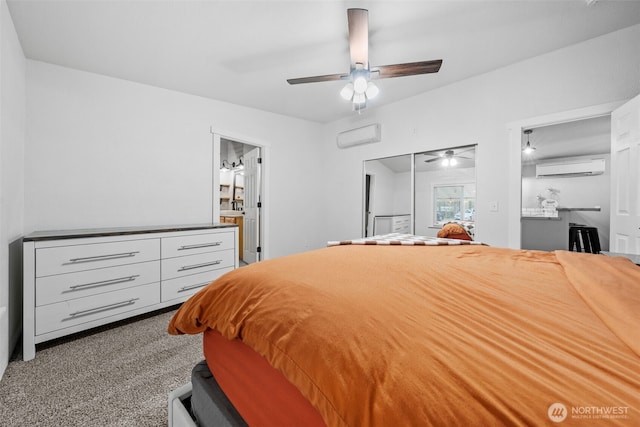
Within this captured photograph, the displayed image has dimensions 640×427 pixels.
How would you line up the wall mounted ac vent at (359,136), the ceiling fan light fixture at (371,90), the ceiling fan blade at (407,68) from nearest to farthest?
the ceiling fan blade at (407,68)
the ceiling fan light fixture at (371,90)
the wall mounted ac vent at (359,136)

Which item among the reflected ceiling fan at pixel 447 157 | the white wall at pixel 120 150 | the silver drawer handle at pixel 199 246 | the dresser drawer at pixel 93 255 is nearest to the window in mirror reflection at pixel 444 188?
the reflected ceiling fan at pixel 447 157

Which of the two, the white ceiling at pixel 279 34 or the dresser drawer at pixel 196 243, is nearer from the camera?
the white ceiling at pixel 279 34

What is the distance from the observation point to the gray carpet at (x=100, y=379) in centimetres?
133

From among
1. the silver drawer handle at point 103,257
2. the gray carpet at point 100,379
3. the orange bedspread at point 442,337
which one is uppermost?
the orange bedspread at point 442,337

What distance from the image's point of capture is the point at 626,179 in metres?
1.99

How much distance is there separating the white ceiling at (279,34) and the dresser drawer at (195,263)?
6.65 feet

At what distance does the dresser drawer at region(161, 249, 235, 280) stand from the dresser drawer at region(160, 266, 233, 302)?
0.04m

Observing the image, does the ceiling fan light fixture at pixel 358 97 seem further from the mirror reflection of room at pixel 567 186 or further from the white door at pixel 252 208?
the white door at pixel 252 208

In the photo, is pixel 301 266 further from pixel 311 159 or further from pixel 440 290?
pixel 311 159

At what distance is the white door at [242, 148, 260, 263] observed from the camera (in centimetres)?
414

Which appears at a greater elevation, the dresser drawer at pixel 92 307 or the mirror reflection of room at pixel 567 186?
the mirror reflection of room at pixel 567 186

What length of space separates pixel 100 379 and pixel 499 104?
13.9 ft

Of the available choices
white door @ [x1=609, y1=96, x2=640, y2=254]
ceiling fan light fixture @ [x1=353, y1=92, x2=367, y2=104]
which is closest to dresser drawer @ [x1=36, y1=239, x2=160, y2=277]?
ceiling fan light fixture @ [x1=353, y1=92, x2=367, y2=104]

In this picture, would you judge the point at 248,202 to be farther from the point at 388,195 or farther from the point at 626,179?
the point at 626,179
